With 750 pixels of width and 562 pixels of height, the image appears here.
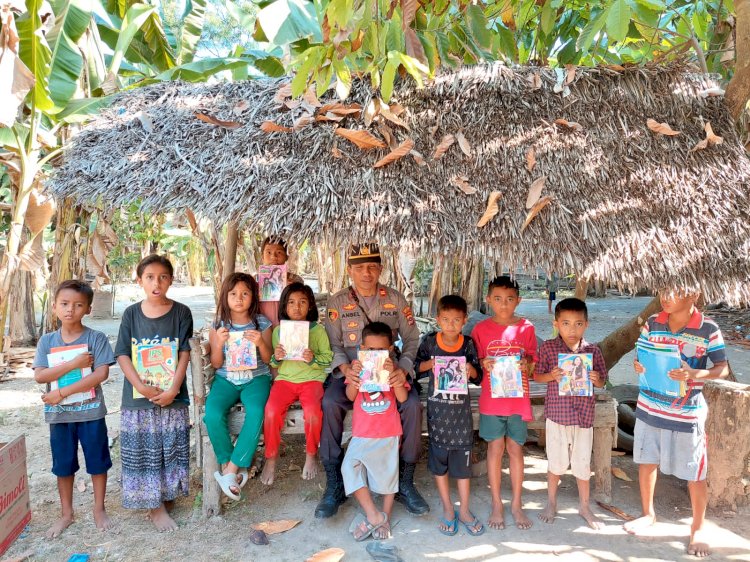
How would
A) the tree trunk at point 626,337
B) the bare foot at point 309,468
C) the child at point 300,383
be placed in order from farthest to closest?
the tree trunk at point 626,337 → the bare foot at point 309,468 → the child at point 300,383

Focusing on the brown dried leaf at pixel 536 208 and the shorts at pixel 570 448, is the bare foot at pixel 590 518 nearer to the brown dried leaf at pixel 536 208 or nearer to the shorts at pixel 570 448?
the shorts at pixel 570 448

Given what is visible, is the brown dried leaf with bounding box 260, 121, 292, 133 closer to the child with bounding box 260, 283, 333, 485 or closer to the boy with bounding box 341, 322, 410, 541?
the child with bounding box 260, 283, 333, 485

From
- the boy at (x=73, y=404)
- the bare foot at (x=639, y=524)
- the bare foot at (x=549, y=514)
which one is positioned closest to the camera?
the boy at (x=73, y=404)

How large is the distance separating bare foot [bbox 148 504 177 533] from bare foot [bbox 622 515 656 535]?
2860 mm

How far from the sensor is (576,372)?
10.1 feet

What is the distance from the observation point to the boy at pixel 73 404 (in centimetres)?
298

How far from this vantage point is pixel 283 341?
3.27 meters

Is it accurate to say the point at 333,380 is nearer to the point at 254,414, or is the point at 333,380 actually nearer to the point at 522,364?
the point at 254,414

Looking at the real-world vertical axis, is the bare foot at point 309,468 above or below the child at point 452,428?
below

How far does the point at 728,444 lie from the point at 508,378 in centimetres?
165

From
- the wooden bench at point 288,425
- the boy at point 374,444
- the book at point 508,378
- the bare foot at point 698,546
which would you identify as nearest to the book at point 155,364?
the wooden bench at point 288,425

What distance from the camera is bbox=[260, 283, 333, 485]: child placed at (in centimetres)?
332

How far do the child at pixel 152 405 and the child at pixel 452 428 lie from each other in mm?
1650

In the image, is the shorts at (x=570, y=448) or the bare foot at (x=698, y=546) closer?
the bare foot at (x=698, y=546)
